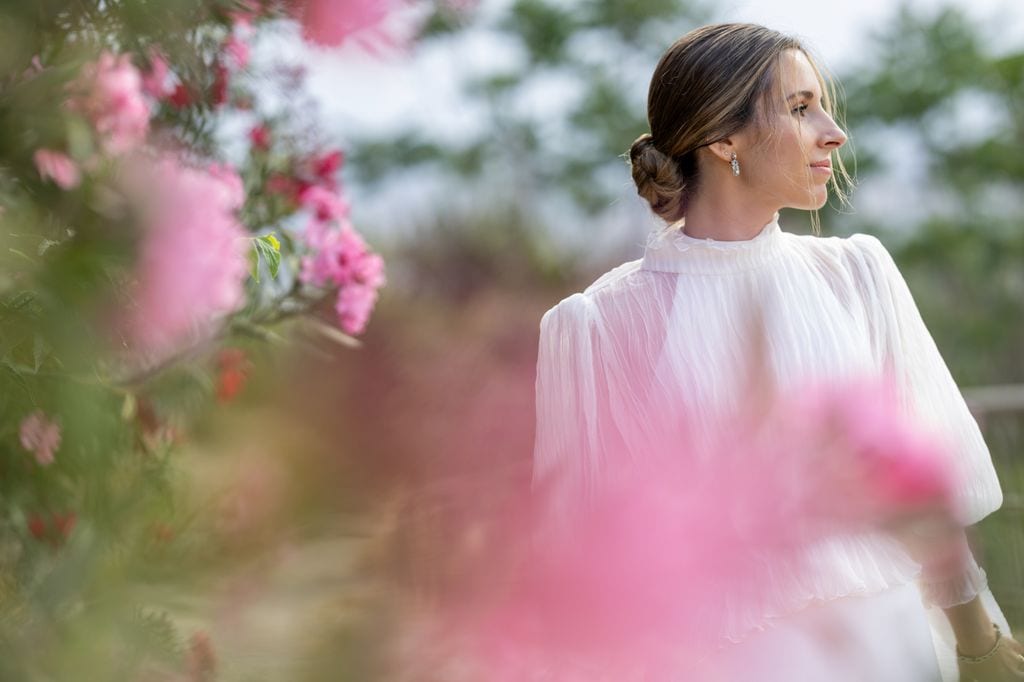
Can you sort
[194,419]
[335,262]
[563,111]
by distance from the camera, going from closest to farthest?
[194,419] < [335,262] < [563,111]

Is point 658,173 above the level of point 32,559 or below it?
above

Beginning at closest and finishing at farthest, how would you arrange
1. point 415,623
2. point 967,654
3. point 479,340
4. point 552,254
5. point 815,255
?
point 415,623
point 479,340
point 967,654
point 815,255
point 552,254

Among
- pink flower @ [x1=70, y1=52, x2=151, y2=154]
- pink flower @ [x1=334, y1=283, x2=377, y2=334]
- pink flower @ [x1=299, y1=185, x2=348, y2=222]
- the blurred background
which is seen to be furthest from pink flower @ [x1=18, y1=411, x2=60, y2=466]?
pink flower @ [x1=299, y1=185, x2=348, y2=222]

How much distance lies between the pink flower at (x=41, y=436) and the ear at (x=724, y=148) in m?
0.98

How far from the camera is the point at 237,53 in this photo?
0.94 m

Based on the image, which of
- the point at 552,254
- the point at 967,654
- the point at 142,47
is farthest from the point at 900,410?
the point at 552,254

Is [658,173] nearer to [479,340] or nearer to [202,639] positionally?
[479,340]

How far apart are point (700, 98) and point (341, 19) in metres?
1.10

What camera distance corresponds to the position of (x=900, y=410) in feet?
0.81

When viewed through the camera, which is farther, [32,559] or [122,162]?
[32,559]

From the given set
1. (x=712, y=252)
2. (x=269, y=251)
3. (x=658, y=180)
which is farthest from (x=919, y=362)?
(x=269, y=251)

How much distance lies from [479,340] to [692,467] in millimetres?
174

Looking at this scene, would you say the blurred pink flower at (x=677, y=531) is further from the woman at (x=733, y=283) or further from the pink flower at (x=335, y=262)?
the pink flower at (x=335, y=262)

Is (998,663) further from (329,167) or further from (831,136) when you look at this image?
(329,167)
